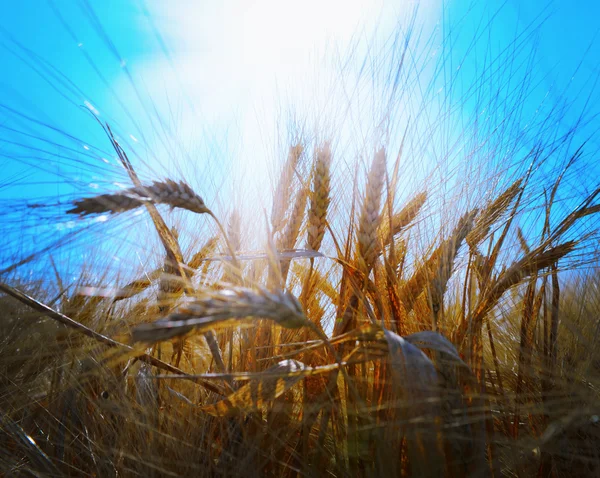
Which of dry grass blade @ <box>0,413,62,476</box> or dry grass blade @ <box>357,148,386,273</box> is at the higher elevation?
dry grass blade @ <box>357,148,386,273</box>

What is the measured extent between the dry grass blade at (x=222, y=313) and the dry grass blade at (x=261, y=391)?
5.2 inches

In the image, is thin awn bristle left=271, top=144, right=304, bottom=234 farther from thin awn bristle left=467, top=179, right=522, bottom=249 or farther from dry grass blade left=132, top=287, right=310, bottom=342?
dry grass blade left=132, top=287, right=310, bottom=342

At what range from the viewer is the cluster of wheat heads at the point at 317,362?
659 mm

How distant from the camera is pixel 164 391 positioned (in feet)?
3.17

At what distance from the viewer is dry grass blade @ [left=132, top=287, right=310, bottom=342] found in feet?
1.62

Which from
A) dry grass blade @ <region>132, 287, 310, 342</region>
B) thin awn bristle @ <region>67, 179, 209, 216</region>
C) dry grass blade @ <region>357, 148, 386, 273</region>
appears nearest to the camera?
dry grass blade @ <region>132, 287, 310, 342</region>

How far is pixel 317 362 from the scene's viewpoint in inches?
39.6

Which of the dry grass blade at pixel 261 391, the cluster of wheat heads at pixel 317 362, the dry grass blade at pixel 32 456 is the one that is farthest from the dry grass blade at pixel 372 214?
the dry grass blade at pixel 32 456

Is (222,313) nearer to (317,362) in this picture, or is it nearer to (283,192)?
(317,362)

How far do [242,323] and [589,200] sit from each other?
0.89 metres

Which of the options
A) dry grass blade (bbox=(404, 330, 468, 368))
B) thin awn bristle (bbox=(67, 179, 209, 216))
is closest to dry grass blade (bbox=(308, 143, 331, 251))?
thin awn bristle (bbox=(67, 179, 209, 216))

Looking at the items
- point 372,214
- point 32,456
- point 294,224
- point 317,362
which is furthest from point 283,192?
point 32,456

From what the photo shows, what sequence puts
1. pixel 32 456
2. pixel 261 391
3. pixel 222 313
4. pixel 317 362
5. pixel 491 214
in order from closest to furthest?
pixel 222 313 → pixel 261 391 → pixel 32 456 → pixel 317 362 → pixel 491 214

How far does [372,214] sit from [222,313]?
0.52 m
